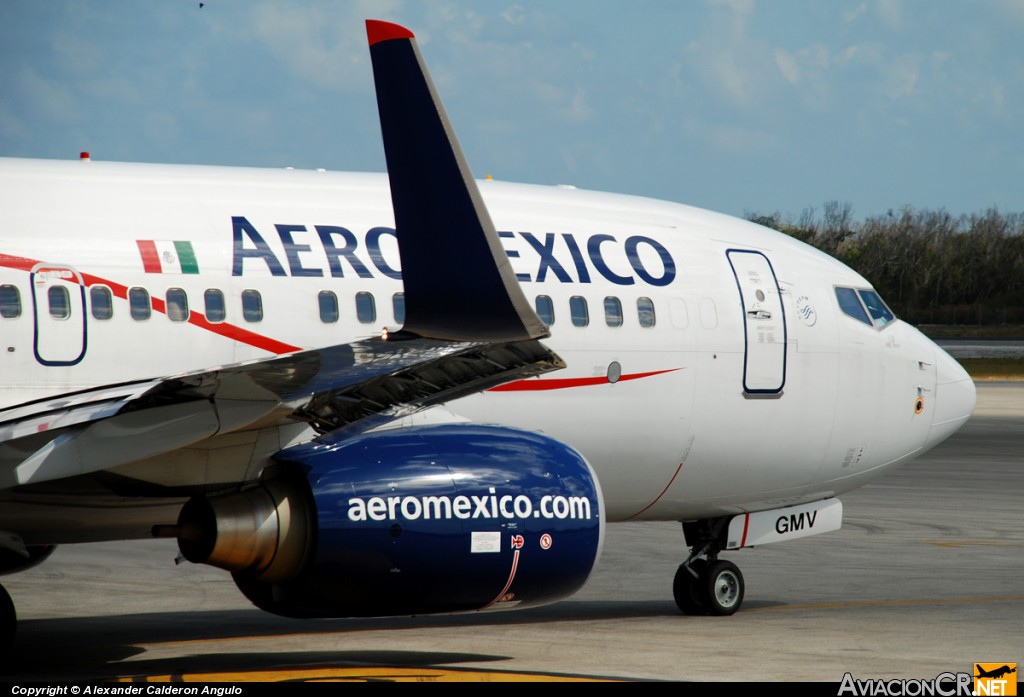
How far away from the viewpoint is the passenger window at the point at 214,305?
36.4 feet

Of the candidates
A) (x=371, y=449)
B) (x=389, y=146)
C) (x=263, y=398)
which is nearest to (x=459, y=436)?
(x=371, y=449)

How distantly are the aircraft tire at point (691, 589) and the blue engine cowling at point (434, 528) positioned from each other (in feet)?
13.8

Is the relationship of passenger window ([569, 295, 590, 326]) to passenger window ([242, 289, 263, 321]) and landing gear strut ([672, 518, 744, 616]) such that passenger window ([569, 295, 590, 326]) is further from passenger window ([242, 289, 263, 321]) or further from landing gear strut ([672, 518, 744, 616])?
landing gear strut ([672, 518, 744, 616])

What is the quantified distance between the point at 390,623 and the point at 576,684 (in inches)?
145

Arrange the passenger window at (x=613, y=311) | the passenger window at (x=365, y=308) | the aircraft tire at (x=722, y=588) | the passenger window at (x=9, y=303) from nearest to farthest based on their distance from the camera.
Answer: the passenger window at (x=9, y=303)
the passenger window at (x=365, y=308)
the passenger window at (x=613, y=311)
the aircraft tire at (x=722, y=588)

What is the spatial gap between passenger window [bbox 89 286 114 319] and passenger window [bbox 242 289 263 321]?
38.8 inches

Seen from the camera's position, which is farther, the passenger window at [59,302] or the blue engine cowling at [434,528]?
the passenger window at [59,302]

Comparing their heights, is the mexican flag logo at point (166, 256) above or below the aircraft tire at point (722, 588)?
above

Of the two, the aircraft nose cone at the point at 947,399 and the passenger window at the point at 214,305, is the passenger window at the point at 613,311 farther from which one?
the aircraft nose cone at the point at 947,399

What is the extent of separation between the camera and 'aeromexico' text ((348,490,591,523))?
984 centimetres

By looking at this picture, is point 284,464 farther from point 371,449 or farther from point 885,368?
point 885,368

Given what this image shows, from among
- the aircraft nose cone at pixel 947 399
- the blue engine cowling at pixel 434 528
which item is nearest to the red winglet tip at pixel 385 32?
the blue engine cowling at pixel 434 528

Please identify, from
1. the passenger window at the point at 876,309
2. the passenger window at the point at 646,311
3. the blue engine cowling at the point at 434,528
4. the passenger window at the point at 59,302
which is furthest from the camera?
the passenger window at the point at 876,309

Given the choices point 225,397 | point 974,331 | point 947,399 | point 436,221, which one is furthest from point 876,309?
point 974,331
